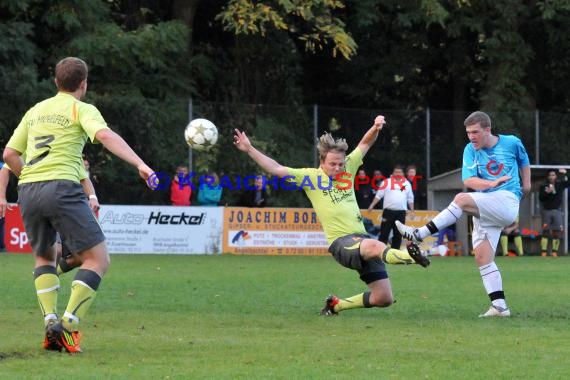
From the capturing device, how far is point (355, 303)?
10594 millimetres

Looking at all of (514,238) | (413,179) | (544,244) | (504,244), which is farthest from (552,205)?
(413,179)

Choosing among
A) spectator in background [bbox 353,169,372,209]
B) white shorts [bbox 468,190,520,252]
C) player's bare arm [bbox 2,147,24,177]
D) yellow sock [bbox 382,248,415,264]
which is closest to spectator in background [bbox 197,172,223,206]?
spectator in background [bbox 353,169,372,209]

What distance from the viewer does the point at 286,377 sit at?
22.4 feet

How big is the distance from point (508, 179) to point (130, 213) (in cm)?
1450

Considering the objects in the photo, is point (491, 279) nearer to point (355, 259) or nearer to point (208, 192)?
point (355, 259)

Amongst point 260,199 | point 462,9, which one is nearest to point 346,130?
point 260,199

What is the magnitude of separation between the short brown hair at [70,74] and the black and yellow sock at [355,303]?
12.6ft

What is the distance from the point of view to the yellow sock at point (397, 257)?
928 centimetres

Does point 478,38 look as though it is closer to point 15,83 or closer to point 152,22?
point 152,22

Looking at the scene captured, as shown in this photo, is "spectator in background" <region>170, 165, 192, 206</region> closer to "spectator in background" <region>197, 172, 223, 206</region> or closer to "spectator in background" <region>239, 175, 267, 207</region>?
"spectator in background" <region>197, 172, 223, 206</region>

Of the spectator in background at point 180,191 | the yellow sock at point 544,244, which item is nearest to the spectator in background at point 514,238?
the yellow sock at point 544,244

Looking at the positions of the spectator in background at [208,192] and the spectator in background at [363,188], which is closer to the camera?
the spectator in background at [208,192]

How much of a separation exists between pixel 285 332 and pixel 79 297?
2084 mm

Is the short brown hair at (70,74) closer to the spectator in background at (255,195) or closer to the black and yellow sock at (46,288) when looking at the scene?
the black and yellow sock at (46,288)
